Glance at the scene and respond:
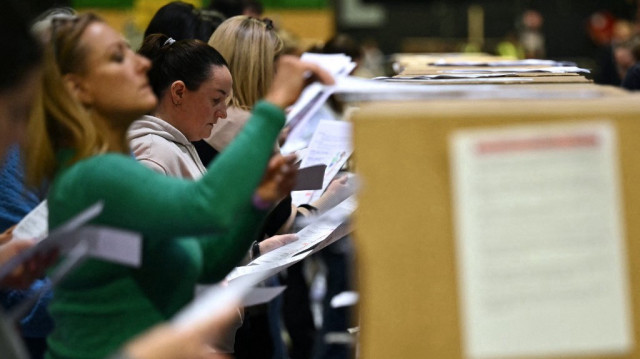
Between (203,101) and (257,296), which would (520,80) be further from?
(203,101)

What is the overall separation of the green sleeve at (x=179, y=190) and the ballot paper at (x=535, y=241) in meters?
0.41

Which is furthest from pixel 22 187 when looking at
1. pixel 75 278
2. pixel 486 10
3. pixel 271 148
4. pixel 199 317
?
pixel 486 10

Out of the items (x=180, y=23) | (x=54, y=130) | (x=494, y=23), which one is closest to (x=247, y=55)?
(x=180, y=23)

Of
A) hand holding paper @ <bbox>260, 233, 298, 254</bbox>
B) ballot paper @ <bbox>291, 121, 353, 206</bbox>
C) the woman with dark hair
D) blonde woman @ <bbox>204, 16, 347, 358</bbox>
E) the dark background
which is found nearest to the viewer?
hand holding paper @ <bbox>260, 233, 298, 254</bbox>

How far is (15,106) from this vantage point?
5.49 feet

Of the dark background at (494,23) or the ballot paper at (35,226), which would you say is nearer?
the ballot paper at (35,226)

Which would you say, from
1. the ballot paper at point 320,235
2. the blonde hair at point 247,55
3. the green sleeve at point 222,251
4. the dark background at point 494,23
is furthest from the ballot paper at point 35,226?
the dark background at point 494,23

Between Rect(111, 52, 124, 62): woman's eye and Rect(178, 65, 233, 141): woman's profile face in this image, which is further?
Rect(178, 65, 233, 141): woman's profile face

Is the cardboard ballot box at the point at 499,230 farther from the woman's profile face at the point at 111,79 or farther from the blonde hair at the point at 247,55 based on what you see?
the blonde hair at the point at 247,55

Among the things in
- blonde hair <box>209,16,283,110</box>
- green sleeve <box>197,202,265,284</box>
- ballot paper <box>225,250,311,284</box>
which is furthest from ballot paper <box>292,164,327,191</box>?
green sleeve <box>197,202,265,284</box>

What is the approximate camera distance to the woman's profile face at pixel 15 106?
65.2 inches

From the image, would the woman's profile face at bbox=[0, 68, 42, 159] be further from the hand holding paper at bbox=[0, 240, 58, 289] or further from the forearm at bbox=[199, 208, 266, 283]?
the forearm at bbox=[199, 208, 266, 283]

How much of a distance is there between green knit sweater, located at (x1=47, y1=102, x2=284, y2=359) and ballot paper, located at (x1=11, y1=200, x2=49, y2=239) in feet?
0.75

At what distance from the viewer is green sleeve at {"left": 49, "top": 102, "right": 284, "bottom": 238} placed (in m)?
1.75
